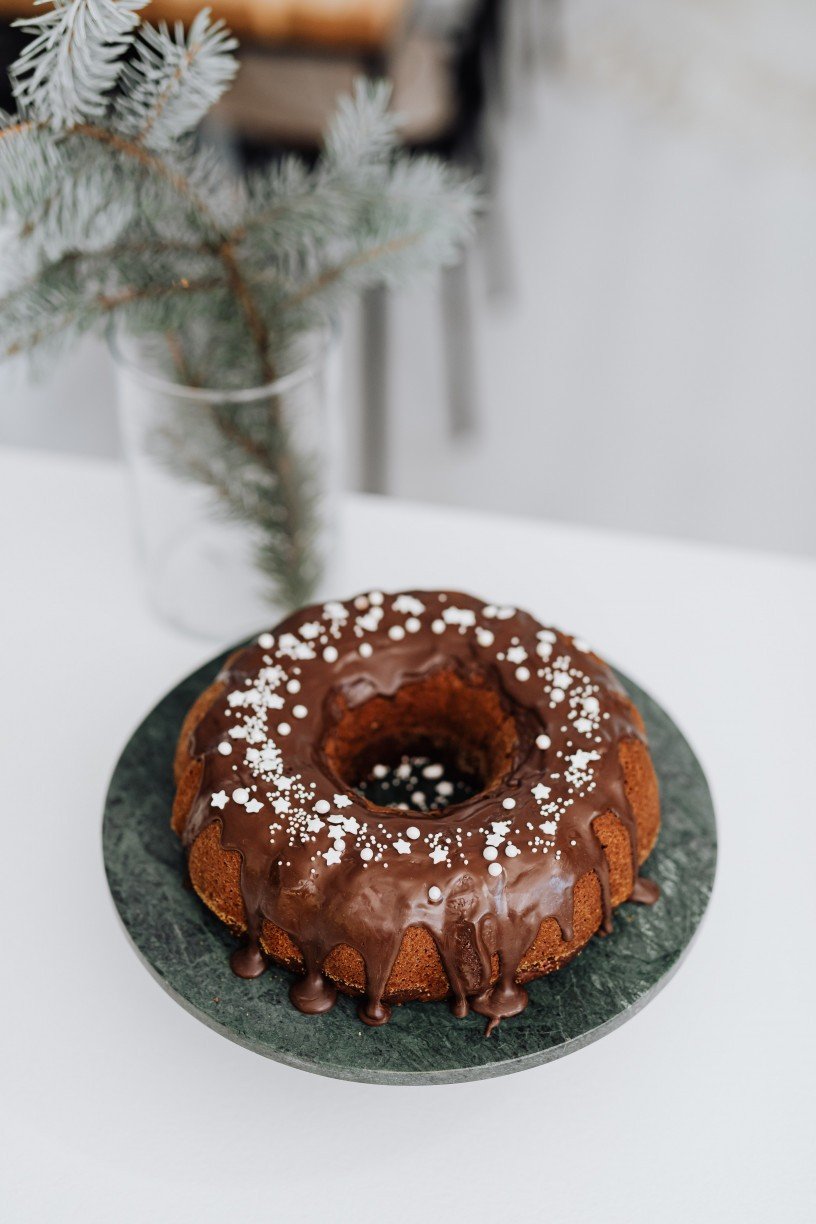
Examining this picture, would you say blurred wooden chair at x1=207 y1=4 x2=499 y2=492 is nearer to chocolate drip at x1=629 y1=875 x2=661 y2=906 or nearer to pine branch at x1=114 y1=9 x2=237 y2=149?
pine branch at x1=114 y1=9 x2=237 y2=149

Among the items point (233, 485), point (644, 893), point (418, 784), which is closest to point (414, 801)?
point (418, 784)

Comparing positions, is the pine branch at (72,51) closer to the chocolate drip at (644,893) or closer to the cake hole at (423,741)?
the cake hole at (423,741)

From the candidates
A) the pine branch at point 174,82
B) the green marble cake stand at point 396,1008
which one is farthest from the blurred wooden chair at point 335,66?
the green marble cake stand at point 396,1008

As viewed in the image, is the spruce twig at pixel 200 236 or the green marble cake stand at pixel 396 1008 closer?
the green marble cake stand at pixel 396 1008

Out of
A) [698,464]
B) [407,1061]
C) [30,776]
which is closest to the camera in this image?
[407,1061]

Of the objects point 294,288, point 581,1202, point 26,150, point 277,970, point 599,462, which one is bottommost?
point 599,462

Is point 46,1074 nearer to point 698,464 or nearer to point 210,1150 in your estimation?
point 210,1150

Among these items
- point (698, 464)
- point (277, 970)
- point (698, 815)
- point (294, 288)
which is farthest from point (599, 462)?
point (277, 970)
